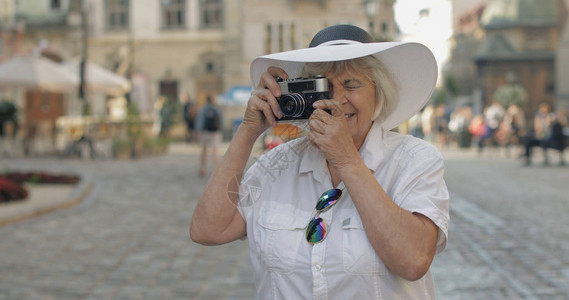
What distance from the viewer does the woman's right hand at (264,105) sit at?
2.18 metres

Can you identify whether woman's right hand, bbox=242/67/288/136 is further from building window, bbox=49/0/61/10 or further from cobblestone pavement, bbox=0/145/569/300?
building window, bbox=49/0/61/10

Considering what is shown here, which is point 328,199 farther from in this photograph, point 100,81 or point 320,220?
point 100,81

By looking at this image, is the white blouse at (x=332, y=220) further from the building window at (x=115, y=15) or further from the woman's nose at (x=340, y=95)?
the building window at (x=115, y=15)

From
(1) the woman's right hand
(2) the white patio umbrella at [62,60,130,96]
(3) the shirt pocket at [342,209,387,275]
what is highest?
(2) the white patio umbrella at [62,60,130,96]

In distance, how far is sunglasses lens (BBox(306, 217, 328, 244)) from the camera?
2.13 meters

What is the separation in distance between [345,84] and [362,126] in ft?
0.50

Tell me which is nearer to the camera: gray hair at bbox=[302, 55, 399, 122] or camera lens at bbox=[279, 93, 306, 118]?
camera lens at bbox=[279, 93, 306, 118]

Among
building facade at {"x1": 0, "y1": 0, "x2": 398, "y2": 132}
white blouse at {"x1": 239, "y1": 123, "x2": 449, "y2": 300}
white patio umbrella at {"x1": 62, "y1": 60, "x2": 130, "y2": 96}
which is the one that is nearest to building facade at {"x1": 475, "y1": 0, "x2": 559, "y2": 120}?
building facade at {"x1": 0, "y1": 0, "x2": 398, "y2": 132}

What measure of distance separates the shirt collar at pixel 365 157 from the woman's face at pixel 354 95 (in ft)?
0.18

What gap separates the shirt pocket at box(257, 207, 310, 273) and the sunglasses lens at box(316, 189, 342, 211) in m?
0.06

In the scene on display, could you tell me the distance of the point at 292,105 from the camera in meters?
2.09

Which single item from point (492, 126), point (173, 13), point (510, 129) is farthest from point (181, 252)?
point (173, 13)

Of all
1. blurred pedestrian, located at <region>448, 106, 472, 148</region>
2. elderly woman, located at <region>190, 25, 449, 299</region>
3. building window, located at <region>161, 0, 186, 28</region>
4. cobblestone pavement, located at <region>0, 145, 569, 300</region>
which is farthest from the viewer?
building window, located at <region>161, 0, 186, 28</region>

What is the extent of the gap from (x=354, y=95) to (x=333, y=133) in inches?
7.5
